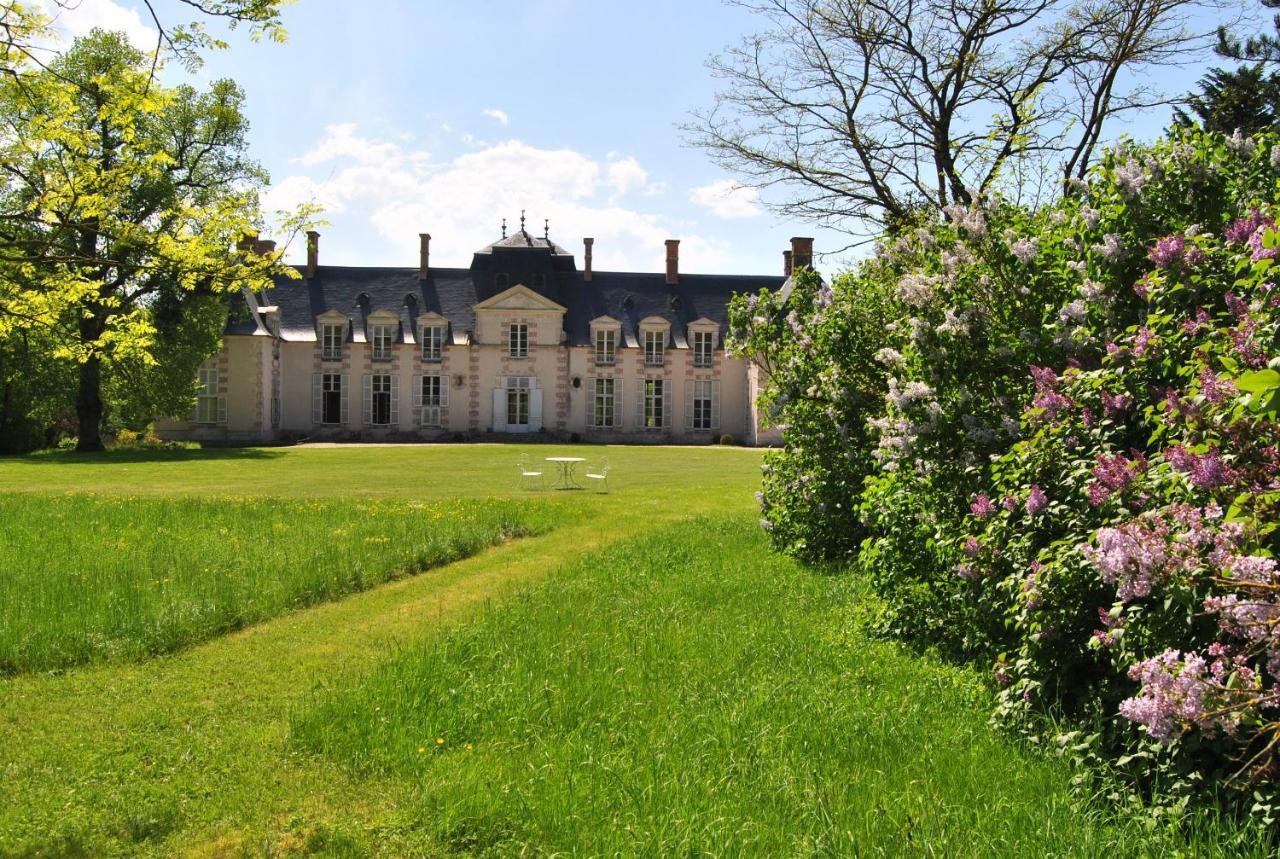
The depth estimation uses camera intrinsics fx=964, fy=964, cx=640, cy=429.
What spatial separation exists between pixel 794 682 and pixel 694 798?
1.57 m

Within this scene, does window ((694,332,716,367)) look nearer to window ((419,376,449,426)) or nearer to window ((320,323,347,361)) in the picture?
window ((419,376,449,426))

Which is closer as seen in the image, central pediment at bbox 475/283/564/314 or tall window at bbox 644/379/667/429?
central pediment at bbox 475/283/564/314

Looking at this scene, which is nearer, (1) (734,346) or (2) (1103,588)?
(2) (1103,588)

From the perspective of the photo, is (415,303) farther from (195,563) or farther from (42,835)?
(42,835)

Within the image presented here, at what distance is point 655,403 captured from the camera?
44344mm

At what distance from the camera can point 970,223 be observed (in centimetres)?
576

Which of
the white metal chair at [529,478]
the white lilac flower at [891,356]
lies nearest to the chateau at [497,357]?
the white metal chair at [529,478]

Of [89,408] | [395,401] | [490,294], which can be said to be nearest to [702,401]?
[490,294]

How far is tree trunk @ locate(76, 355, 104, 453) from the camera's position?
3088cm

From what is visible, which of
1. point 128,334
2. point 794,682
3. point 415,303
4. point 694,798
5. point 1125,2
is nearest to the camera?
point 694,798

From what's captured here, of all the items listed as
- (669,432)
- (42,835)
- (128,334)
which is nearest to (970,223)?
(42,835)

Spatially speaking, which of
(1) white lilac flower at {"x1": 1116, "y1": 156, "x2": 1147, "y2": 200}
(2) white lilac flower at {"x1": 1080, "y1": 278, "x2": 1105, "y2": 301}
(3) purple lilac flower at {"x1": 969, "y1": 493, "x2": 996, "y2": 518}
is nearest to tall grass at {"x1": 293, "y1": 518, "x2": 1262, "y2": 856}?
(3) purple lilac flower at {"x1": 969, "y1": 493, "x2": 996, "y2": 518}

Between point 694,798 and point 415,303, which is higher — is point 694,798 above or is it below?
below

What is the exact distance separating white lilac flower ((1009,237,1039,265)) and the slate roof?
127ft
